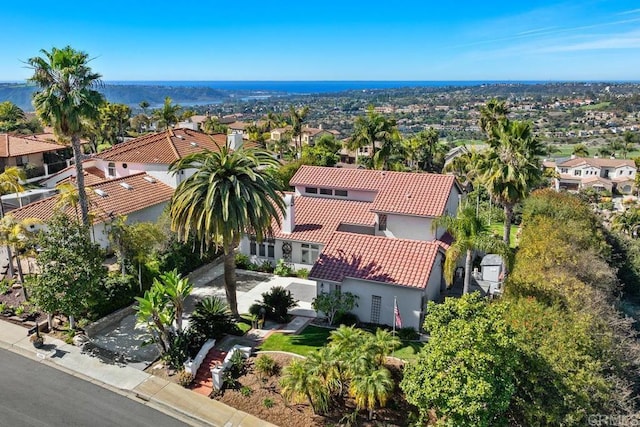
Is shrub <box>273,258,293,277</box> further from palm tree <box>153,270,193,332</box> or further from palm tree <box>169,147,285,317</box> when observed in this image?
palm tree <box>153,270,193,332</box>

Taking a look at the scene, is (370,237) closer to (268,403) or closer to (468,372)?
(268,403)

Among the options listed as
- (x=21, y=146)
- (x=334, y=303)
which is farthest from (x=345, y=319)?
(x=21, y=146)

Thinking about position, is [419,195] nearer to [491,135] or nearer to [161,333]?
[491,135]

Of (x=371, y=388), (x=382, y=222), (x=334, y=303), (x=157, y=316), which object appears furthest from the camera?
(x=382, y=222)

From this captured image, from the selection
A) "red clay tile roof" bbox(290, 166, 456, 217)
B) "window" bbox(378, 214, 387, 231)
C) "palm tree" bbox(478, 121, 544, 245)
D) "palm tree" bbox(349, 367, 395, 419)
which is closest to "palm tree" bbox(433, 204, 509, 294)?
"palm tree" bbox(478, 121, 544, 245)

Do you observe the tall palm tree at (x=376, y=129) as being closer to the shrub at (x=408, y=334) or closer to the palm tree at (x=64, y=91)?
the shrub at (x=408, y=334)

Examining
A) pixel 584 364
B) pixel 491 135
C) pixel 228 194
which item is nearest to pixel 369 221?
pixel 491 135
